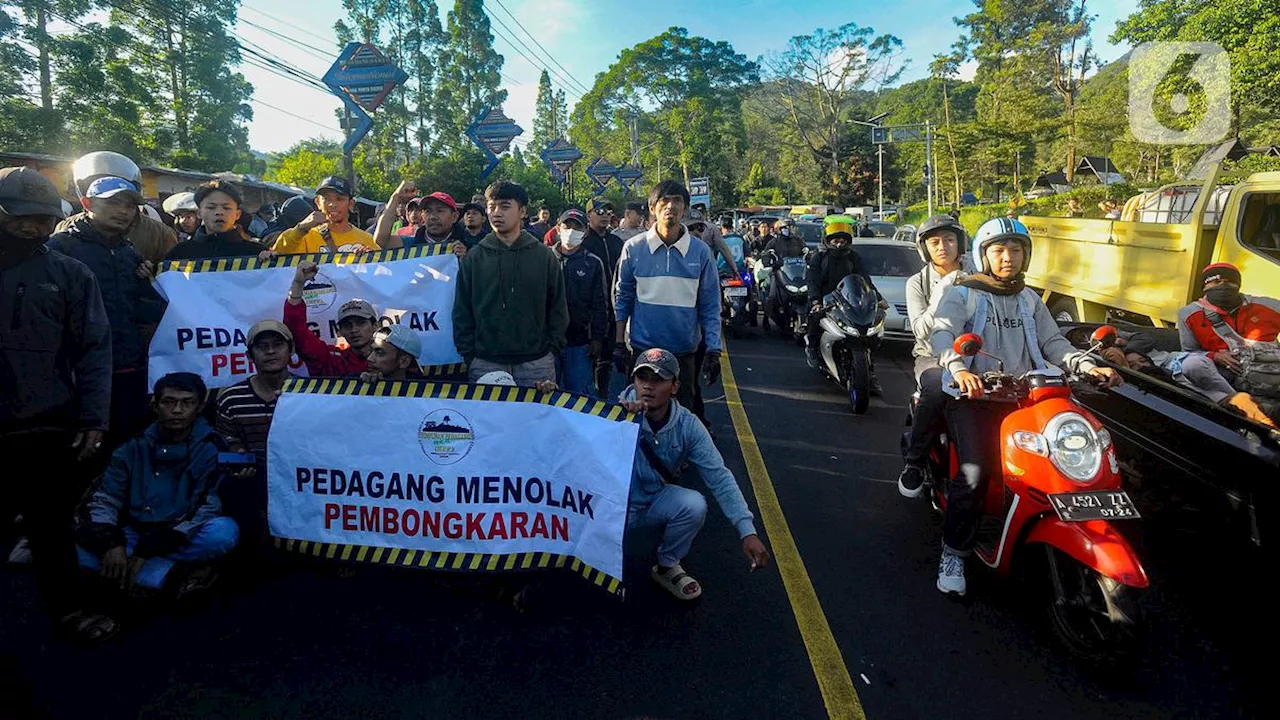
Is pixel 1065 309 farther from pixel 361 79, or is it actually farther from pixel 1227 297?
pixel 361 79

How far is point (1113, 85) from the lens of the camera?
142 feet

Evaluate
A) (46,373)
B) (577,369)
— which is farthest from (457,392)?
(577,369)

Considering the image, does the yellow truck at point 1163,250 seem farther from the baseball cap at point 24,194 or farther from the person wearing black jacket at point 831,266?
the baseball cap at point 24,194

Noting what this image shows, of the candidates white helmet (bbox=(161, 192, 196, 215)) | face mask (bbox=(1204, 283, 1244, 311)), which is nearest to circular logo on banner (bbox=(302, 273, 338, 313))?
white helmet (bbox=(161, 192, 196, 215))

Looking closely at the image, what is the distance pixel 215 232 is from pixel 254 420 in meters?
1.71

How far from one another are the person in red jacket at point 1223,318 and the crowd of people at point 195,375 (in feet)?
10.5

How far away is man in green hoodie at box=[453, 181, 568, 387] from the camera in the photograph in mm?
4129

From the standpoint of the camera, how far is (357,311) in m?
4.34

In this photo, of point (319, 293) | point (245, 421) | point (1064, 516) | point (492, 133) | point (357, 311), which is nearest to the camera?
point (1064, 516)

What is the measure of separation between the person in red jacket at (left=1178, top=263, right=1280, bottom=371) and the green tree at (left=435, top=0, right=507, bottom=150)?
167ft

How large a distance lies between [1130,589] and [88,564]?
435 cm

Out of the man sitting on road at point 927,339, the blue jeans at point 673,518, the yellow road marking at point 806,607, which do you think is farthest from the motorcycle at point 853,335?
the blue jeans at point 673,518

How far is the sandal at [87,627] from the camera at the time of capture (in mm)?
3035

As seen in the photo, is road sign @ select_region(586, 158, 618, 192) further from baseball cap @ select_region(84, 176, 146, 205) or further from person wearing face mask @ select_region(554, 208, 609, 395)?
baseball cap @ select_region(84, 176, 146, 205)
